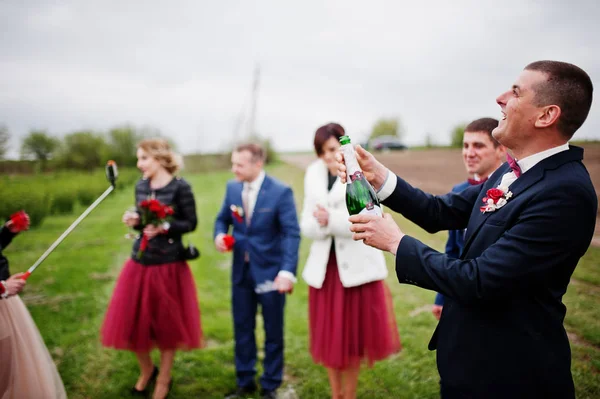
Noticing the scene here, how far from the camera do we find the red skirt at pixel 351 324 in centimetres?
350

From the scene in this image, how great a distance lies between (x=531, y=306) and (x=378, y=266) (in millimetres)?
1797

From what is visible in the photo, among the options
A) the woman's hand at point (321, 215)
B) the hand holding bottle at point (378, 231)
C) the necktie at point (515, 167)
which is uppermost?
the necktie at point (515, 167)

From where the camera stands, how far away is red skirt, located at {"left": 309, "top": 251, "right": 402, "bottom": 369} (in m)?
3.50

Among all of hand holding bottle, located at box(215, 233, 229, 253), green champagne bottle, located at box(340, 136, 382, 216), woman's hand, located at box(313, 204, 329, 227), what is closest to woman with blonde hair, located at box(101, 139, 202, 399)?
hand holding bottle, located at box(215, 233, 229, 253)

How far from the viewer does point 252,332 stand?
4.10m

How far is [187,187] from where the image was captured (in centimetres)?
414

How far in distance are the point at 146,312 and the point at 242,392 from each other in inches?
52.5

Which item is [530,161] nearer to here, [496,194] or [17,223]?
[496,194]

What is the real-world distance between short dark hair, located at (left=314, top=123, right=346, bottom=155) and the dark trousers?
1519 mm

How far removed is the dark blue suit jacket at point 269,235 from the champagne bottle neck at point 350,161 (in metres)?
1.95

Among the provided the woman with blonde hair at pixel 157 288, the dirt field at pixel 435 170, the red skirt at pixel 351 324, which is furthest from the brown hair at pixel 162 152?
the dirt field at pixel 435 170

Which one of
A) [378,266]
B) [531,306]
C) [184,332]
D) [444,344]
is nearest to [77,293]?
[184,332]

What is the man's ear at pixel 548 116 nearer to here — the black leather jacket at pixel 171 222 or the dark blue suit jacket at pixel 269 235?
the dark blue suit jacket at pixel 269 235

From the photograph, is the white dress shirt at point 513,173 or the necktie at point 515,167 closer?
the white dress shirt at point 513,173
